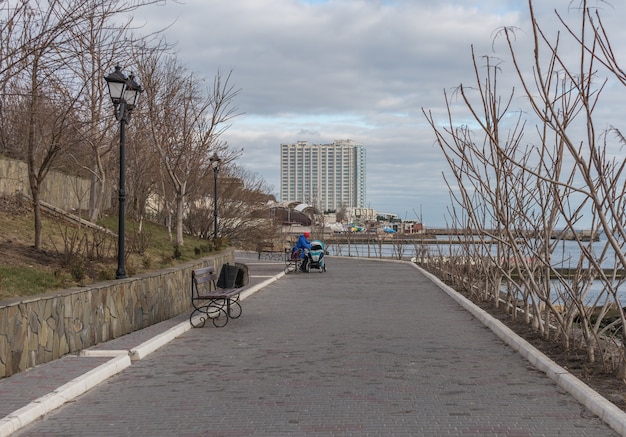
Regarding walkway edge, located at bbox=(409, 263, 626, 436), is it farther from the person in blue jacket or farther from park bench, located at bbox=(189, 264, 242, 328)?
the person in blue jacket

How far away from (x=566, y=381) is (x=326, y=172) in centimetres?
16150

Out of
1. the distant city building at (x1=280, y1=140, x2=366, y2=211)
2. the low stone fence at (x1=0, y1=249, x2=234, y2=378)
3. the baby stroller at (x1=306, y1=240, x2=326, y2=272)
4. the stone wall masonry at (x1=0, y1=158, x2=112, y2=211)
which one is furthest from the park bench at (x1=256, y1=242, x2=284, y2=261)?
the distant city building at (x1=280, y1=140, x2=366, y2=211)

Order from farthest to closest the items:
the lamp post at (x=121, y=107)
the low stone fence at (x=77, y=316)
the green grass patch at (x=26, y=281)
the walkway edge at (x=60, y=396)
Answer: the lamp post at (x=121, y=107), the green grass patch at (x=26, y=281), the low stone fence at (x=77, y=316), the walkway edge at (x=60, y=396)

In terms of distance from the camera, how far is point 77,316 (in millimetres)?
9336

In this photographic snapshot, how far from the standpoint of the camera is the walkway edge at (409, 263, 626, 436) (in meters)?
6.01

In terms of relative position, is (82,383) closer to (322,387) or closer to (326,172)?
(322,387)

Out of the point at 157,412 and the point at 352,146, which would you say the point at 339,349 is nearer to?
the point at 157,412

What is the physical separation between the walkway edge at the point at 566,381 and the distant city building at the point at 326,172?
460ft

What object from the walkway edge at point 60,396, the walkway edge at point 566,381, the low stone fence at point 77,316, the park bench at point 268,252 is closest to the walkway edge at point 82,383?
the walkway edge at point 60,396

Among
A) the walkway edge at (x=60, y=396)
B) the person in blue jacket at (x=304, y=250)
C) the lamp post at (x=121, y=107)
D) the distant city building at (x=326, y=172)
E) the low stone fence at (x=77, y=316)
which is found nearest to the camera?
the walkway edge at (x=60, y=396)

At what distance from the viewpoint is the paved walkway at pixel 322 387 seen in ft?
19.7

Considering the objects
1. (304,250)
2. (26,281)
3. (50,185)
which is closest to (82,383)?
(26,281)

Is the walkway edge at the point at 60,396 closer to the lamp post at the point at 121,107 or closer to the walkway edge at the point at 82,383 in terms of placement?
the walkway edge at the point at 82,383

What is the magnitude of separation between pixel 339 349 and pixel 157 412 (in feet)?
12.8
